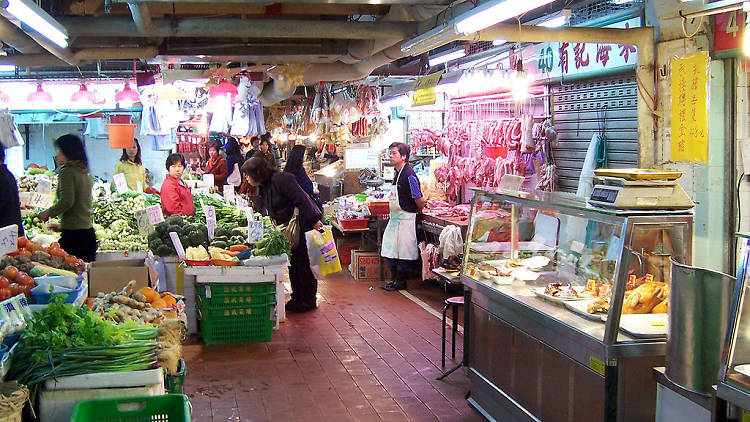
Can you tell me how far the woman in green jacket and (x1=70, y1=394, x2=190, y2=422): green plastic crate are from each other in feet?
14.7

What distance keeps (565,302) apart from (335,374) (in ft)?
9.73

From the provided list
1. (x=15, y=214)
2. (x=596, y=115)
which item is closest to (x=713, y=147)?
(x=596, y=115)

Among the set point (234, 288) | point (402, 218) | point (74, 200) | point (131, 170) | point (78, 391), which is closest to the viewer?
point (78, 391)

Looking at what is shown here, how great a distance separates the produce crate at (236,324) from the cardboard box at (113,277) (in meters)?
2.29

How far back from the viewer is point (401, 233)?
11539 millimetres

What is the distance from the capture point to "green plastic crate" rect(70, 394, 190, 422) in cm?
389

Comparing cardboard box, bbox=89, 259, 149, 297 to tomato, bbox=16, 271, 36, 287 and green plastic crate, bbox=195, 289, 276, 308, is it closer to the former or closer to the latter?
tomato, bbox=16, 271, 36, 287

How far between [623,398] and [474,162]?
701 cm

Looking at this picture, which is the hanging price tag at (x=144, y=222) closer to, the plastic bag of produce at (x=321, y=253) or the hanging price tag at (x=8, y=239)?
the plastic bag of produce at (x=321, y=253)

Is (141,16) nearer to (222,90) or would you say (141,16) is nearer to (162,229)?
(162,229)

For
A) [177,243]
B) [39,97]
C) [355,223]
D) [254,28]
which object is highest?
[254,28]

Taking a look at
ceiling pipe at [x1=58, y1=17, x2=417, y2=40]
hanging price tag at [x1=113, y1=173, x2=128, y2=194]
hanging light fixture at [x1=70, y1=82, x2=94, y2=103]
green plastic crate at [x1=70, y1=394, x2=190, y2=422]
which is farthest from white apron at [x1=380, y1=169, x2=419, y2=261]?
green plastic crate at [x1=70, y1=394, x2=190, y2=422]

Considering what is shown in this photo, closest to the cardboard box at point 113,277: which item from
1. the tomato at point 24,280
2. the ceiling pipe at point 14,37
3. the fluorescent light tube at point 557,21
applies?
the tomato at point 24,280

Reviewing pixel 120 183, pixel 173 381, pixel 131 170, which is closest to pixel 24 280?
pixel 173 381
